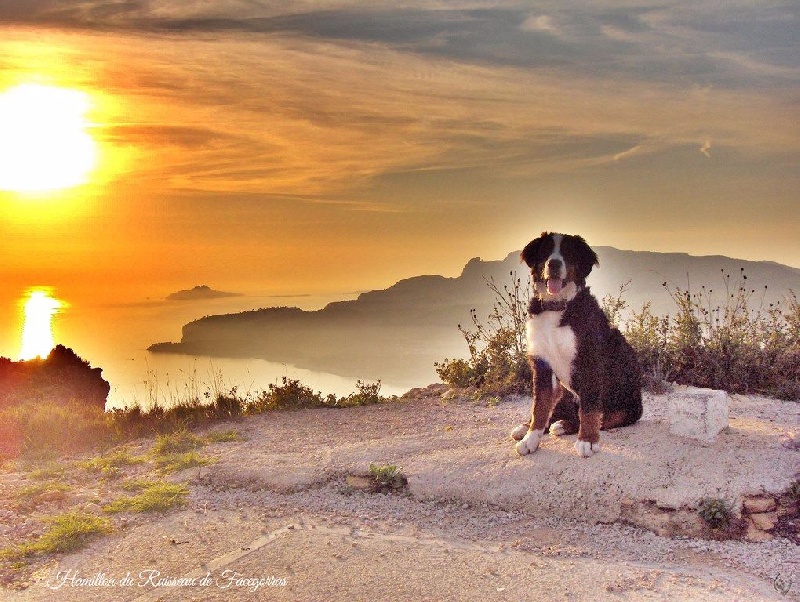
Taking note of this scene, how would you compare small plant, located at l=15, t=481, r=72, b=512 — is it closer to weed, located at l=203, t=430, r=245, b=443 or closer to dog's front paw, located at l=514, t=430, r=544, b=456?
weed, located at l=203, t=430, r=245, b=443

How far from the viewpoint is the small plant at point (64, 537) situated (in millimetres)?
6125

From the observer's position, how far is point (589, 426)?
6656 millimetres

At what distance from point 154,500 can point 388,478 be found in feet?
6.76

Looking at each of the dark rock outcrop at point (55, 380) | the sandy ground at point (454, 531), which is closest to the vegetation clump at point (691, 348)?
the sandy ground at point (454, 531)

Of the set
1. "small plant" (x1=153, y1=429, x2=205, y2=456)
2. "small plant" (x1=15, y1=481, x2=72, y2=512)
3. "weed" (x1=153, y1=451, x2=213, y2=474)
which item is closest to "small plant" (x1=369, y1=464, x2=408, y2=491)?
"weed" (x1=153, y1=451, x2=213, y2=474)

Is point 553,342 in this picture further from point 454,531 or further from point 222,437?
point 222,437

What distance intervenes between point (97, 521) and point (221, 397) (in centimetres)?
461

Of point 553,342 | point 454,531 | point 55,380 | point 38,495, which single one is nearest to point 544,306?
point 553,342

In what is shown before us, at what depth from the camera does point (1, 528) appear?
6.75 metres

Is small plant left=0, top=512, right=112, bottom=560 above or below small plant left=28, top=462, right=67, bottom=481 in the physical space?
below

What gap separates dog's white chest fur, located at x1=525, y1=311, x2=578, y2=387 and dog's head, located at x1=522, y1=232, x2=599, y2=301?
183 millimetres

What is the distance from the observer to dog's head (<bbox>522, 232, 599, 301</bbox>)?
238 inches

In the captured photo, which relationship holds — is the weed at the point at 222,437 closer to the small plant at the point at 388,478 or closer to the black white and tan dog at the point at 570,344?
the small plant at the point at 388,478

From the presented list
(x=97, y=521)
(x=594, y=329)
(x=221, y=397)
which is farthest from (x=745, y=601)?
(x=221, y=397)
